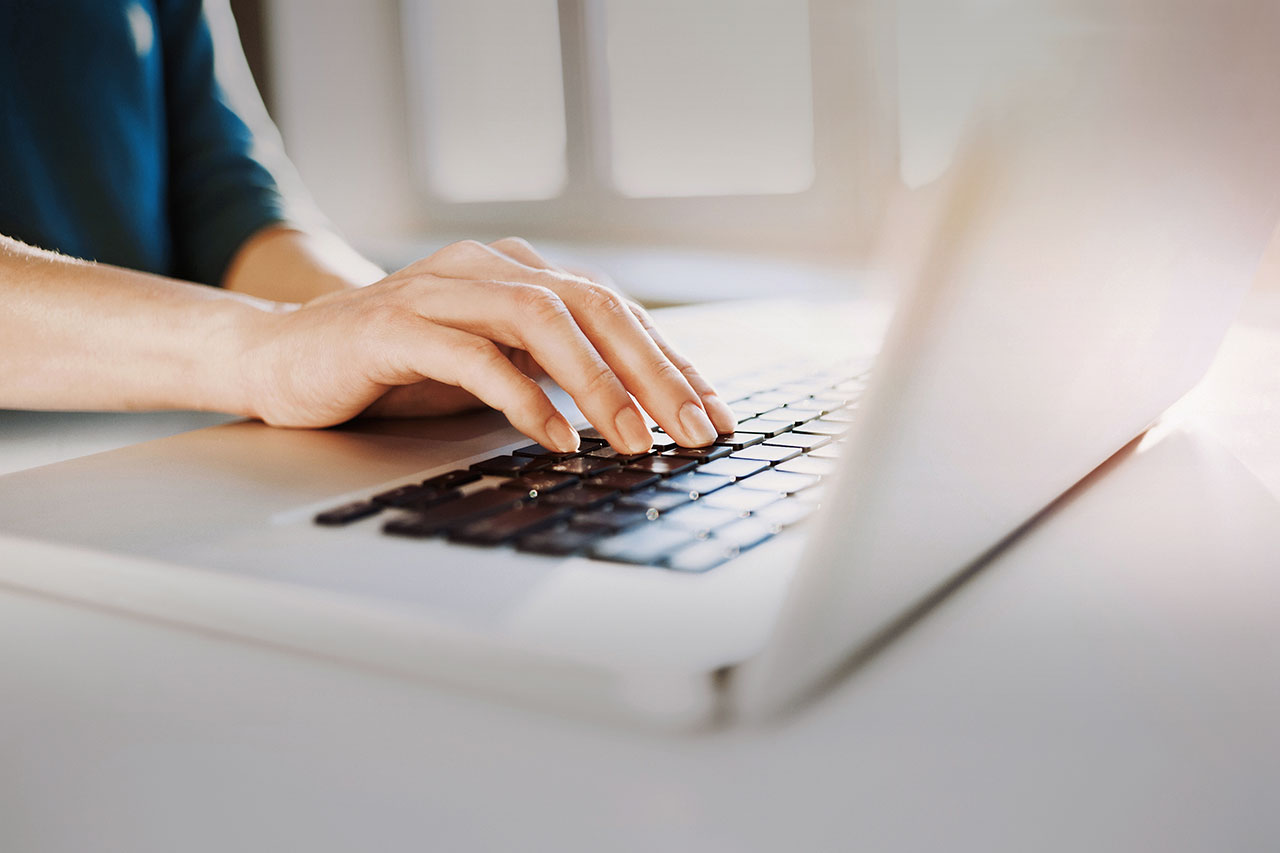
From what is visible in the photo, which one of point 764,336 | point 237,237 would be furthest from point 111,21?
point 764,336

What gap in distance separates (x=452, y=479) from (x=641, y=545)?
0.41 ft

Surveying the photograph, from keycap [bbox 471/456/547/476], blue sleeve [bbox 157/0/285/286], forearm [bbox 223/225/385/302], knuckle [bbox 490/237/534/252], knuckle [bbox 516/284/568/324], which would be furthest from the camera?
blue sleeve [bbox 157/0/285/286]

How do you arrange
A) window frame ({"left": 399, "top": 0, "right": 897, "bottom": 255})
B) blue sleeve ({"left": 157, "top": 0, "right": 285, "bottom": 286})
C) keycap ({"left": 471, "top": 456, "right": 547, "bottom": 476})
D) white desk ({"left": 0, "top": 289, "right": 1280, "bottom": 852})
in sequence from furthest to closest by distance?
1. window frame ({"left": 399, "top": 0, "right": 897, "bottom": 255})
2. blue sleeve ({"left": 157, "top": 0, "right": 285, "bottom": 286})
3. keycap ({"left": 471, "top": 456, "right": 547, "bottom": 476})
4. white desk ({"left": 0, "top": 289, "right": 1280, "bottom": 852})

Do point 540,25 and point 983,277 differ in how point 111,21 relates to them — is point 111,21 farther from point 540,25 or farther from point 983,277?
point 540,25

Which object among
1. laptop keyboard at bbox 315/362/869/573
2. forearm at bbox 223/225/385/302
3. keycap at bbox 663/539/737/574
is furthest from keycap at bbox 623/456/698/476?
forearm at bbox 223/225/385/302

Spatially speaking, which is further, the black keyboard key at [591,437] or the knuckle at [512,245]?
the knuckle at [512,245]

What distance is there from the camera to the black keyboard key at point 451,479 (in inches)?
14.6

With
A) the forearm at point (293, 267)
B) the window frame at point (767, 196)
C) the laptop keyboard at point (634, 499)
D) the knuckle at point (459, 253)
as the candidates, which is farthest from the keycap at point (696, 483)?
the window frame at point (767, 196)

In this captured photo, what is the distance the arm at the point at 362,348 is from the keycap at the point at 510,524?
129mm

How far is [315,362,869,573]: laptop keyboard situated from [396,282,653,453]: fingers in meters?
0.02

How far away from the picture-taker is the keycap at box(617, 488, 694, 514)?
0.32 m

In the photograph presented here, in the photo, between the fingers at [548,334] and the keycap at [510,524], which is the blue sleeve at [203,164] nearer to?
the fingers at [548,334]

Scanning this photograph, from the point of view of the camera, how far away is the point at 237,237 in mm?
979

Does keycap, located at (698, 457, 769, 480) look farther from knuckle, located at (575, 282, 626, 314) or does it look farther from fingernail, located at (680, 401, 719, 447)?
knuckle, located at (575, 282, 626, 314)
